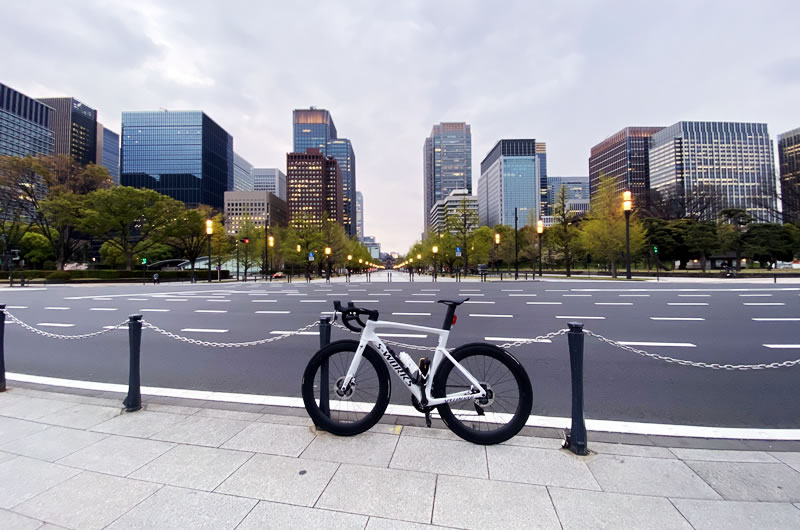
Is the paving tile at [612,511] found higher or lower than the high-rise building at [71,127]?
lower

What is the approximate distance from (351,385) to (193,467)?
58.2 inches

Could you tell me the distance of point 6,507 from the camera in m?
2.35

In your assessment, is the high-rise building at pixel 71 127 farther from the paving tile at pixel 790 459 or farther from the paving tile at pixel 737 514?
the paving tile at pixel 790 459

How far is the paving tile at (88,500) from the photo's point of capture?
224 cm

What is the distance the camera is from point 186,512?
2295 millimetres

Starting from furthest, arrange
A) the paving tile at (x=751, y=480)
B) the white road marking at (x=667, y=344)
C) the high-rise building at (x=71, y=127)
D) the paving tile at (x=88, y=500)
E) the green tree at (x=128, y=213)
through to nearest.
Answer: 1. the high-rise building at (x=71, y=127)
2. the green tree at (x=128, y=213)
3. the white road marking at (x=667, y=344)
4. the paving tile at (x=751, y=480)
5. the paving tile at (x=88, y=500)

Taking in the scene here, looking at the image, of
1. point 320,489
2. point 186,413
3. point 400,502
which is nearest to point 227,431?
point 186,413

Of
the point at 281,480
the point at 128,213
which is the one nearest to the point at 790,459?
the point at 281,480

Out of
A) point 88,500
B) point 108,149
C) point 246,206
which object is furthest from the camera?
point 246,206

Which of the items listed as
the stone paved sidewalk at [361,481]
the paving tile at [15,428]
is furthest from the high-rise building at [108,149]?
the stone paved sidewalk at [361,481]

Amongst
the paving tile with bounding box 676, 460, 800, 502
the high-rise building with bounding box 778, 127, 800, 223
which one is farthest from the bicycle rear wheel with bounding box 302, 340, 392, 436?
the high-rise building with bounding box 778, 127, 800, 223

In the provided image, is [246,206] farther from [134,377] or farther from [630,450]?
[630,450]

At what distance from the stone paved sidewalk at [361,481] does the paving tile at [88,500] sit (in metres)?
0.01

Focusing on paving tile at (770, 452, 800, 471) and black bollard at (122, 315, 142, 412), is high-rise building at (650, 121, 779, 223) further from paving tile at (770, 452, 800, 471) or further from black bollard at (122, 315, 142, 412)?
black bollard at (122, 315, 142, 412)
